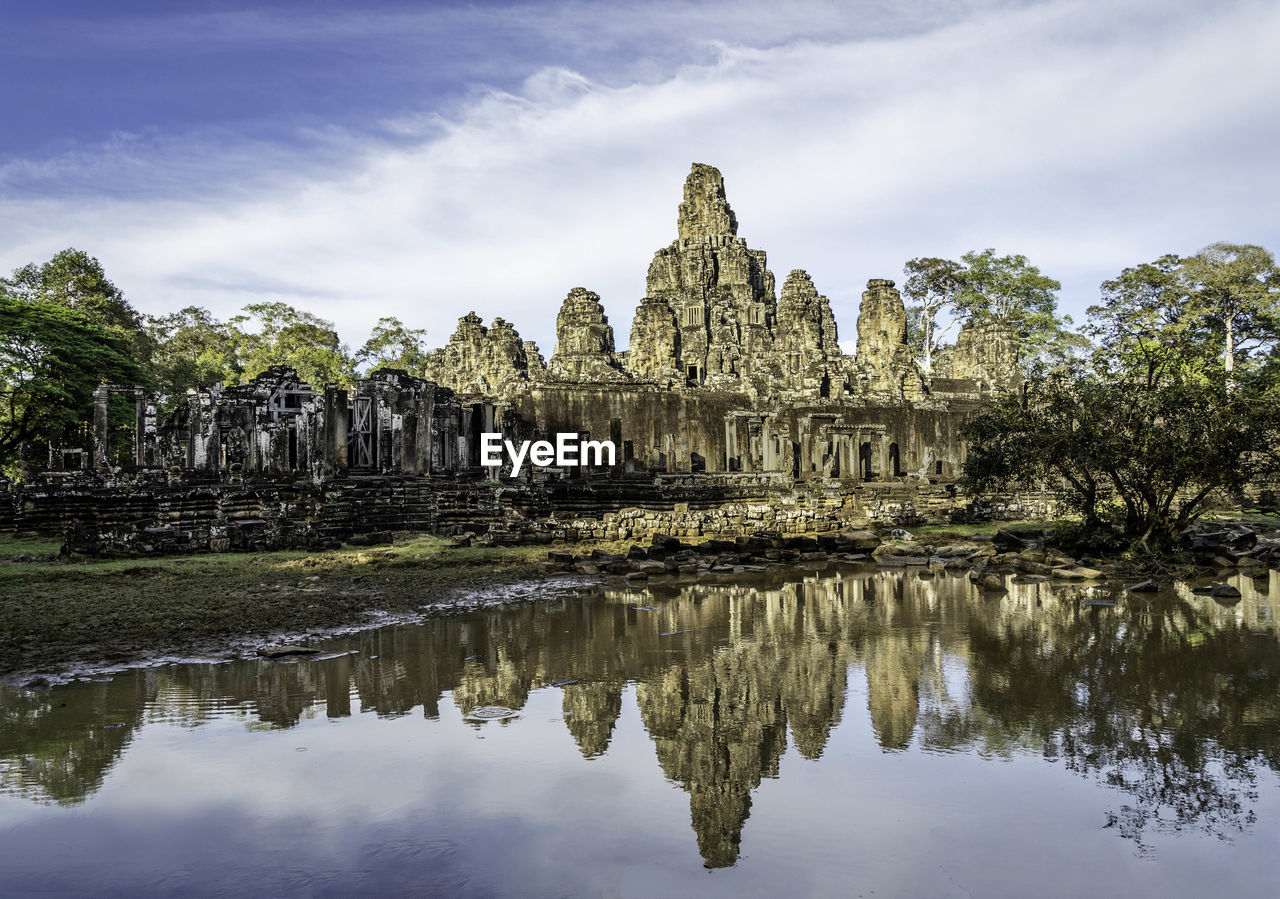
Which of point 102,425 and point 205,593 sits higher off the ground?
point 102,425

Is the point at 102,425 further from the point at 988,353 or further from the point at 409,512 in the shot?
the point at 988,353

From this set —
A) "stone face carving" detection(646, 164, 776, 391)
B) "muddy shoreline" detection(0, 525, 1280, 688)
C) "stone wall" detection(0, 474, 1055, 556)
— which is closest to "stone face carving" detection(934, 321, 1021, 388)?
"stone face carving" detection(646, 164, 776, 391)

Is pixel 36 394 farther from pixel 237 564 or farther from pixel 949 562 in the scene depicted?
pixel 949 562

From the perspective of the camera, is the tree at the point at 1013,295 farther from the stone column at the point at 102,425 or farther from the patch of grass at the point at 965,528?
the stone column at the point at 102,425

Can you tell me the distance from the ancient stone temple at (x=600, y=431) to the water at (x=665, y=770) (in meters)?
11.2

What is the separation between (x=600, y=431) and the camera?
2659 centimetres

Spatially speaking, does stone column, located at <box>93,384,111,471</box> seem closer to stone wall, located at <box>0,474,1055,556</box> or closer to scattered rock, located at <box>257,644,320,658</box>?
stone wall, located at <box>0,474,1055,556</box>

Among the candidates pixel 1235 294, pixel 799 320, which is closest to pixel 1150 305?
pixel 1235 294

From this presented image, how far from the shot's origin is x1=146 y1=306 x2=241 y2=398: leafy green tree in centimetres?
3816

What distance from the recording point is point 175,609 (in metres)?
9.62

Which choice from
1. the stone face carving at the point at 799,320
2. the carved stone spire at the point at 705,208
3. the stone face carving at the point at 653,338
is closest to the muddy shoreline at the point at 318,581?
the stone face carving at the point at 799,320

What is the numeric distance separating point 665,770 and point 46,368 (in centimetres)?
3137
